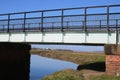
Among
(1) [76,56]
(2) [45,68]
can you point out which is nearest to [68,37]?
(2) [45,68]

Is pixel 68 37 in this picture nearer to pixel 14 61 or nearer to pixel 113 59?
pixel 113 59

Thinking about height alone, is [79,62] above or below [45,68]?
above

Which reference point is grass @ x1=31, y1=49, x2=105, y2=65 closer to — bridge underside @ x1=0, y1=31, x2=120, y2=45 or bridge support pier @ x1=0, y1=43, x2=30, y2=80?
bridge support pier @ x1=0, y1=43, x2=30, y2=80

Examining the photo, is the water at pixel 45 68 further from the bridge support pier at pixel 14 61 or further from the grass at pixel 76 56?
the bridge support pier at pixel 14 61

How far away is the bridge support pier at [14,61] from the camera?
32531 mm

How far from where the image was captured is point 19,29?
29766 mm

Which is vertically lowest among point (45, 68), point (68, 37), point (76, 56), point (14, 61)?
point (45, 68)

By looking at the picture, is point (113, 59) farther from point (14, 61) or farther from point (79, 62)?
point (79, 62)

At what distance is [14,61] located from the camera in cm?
3372

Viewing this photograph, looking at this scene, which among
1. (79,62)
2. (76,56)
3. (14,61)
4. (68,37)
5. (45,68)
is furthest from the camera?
(76,56)

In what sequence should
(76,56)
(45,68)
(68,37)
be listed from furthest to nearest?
1. (76,56)
2. (45,68)
3. (68,37)

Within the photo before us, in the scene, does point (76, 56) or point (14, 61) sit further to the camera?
point (76, 56)

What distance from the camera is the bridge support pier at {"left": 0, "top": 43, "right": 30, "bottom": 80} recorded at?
32531mm

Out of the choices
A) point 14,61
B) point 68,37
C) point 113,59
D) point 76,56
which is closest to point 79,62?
point 76,56
